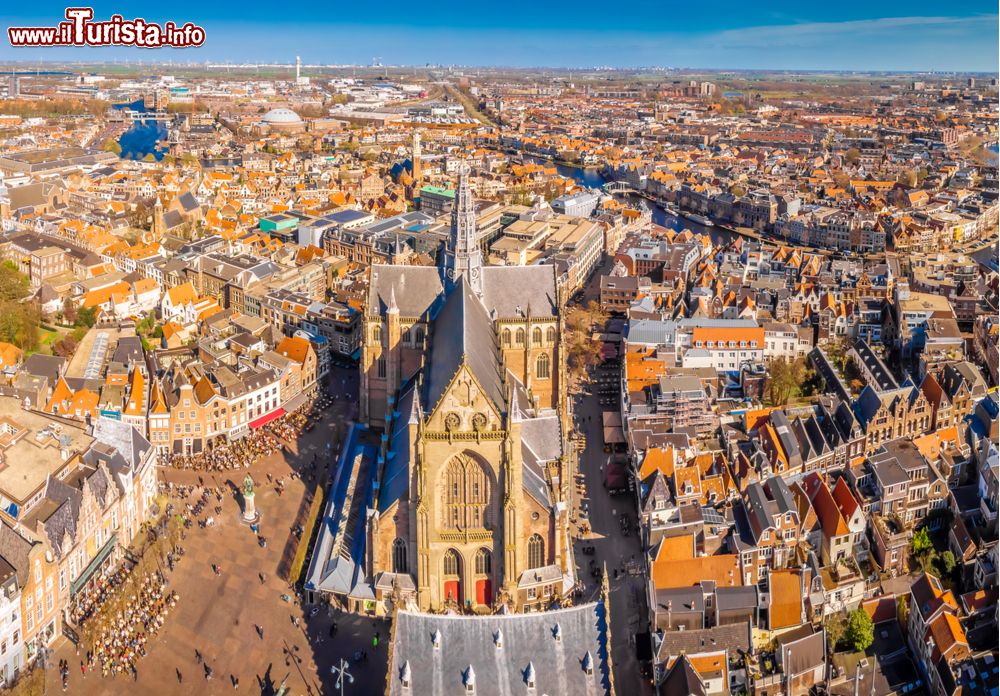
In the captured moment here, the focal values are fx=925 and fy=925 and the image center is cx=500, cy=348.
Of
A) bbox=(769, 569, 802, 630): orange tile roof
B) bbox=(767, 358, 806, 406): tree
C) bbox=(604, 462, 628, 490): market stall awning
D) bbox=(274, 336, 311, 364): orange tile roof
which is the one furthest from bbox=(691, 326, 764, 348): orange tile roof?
bbox=(769, 569, 802, 630): orange tile roof

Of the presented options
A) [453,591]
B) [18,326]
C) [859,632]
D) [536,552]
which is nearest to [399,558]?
[453,591]

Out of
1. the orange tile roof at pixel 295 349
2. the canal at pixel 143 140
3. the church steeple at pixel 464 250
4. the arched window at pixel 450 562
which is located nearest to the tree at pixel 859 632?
the arched window at pixel 450 562

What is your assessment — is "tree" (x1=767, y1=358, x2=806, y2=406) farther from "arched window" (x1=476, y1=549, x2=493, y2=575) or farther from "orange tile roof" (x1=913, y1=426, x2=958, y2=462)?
"arched window" (x1=476, y1=549, x2=493, y2=575)

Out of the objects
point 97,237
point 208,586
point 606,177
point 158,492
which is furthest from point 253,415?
point 606,177

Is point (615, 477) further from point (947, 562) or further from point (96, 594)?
point (96, 594)

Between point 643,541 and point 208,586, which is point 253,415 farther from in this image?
point 643,541
